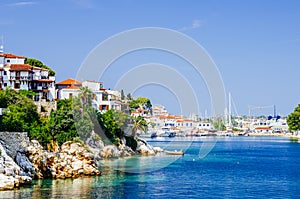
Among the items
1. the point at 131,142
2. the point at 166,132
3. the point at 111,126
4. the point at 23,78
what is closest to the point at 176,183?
the point at 111,126

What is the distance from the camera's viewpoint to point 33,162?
32688 millimetres

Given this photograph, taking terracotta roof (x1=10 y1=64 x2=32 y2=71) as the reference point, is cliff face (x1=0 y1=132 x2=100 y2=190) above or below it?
below

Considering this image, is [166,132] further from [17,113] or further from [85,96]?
[17,113]

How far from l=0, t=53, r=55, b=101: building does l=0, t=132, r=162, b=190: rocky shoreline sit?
62.0 feet

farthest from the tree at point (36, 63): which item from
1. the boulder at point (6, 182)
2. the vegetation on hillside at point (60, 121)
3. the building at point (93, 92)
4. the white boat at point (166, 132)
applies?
the white boat at point (166, 132)

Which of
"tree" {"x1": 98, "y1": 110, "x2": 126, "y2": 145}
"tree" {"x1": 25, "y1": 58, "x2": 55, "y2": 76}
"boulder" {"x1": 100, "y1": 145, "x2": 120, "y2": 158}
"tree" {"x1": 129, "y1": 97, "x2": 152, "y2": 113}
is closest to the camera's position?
"boulder" {"x1": 100, "y1": 145, "x2": 120, "y2": 158}

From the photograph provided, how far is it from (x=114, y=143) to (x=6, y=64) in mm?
17190

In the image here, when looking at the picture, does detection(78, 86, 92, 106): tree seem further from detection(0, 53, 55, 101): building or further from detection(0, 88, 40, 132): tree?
detection(0, 88, 40, 132): tree

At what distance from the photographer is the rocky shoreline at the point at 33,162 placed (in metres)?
28.9

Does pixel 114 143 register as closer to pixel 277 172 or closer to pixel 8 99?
pixel 8 99

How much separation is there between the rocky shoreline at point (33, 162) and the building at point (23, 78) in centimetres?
1889

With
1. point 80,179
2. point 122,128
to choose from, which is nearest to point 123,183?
point 80,179

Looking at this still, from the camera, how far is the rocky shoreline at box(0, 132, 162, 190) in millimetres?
28875

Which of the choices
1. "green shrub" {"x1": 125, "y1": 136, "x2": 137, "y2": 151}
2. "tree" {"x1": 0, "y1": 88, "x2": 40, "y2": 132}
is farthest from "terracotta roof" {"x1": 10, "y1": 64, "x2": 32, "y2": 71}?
"green shrub" {"x1": 125, "y1": 136, "x2": 137, "y2": 151}
